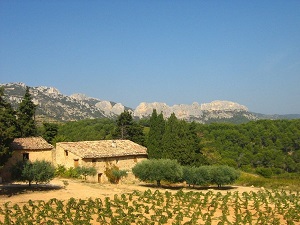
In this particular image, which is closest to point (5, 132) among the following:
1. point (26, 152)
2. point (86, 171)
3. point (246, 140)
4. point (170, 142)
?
point (26, 152)

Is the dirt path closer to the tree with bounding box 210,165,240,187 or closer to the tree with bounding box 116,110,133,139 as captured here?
the tree with bounding box 210,165,240,187

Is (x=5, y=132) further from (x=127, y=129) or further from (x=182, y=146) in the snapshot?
(x=127, y=129)

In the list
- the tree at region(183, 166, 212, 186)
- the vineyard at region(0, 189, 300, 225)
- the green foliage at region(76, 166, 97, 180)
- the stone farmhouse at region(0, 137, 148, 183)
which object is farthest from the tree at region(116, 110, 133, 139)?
the vineyard at region(0, 189, 300, 225)

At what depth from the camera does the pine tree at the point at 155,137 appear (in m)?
46.4

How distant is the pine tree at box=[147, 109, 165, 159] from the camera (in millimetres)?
46372

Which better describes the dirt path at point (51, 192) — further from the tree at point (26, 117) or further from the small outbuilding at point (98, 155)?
the tree at point (26, 117)

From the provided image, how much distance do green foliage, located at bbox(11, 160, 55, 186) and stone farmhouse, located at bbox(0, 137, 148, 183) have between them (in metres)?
6.50

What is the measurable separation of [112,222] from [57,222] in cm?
301

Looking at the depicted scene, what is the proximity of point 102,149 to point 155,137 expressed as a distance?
9265 mm

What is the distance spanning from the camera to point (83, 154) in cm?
4025

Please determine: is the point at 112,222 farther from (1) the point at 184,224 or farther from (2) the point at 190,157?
(2) the point at 190,157

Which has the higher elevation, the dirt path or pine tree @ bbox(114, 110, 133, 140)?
pine tree @ bbox(114, 110, 133, 140)

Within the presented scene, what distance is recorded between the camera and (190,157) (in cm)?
4403

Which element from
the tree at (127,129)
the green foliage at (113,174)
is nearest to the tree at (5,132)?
the green foliage at (113,174)
